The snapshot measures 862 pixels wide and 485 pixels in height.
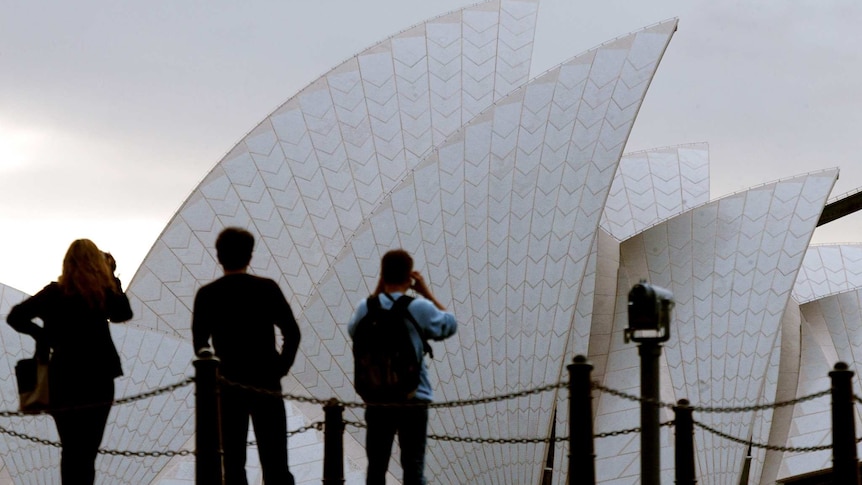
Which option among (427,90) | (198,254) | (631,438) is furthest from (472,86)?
(631,438)

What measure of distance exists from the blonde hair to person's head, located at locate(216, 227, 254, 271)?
2.60 feet

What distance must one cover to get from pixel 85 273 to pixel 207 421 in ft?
4.18

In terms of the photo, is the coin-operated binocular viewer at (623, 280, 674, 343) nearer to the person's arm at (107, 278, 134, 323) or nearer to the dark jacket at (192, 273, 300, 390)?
the dark jacket at (192, 273, 300, 390)

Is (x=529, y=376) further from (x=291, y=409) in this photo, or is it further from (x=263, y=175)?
(x=263, y=175)

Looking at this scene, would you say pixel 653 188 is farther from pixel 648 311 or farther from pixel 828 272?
pixel 648 311

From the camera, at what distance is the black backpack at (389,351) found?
25.2ft

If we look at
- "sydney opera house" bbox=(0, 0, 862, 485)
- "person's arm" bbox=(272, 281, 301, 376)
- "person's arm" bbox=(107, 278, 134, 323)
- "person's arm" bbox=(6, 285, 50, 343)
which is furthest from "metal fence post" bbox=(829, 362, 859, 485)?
"sydney opera house" bbox=(0, 0, 862, 485)

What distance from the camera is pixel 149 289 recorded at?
2342 cm

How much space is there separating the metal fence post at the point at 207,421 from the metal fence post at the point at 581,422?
1.98 meters

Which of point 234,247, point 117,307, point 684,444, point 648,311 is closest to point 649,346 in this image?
point 648,311

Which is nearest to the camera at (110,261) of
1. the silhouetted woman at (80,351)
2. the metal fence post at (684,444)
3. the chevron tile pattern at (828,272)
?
the silhouetted woman at (80,351)

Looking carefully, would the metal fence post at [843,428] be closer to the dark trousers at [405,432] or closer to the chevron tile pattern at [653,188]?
the dark trousers at [405,432]

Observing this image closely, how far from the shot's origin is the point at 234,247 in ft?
25.8

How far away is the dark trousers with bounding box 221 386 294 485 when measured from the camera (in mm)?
7844
